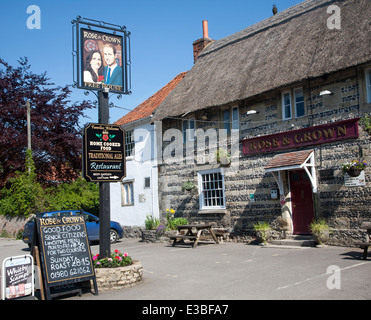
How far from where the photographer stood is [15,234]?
22578 millimetres

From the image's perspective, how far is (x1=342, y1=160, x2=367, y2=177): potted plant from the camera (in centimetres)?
1087

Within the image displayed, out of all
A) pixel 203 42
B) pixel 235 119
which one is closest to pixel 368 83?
pixel 235 119

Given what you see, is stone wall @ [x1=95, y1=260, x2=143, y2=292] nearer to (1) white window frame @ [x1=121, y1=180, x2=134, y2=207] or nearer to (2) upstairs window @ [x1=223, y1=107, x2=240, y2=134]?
(2) upstairs window @ [x1=223, y1=107, x2=240, y2=134]

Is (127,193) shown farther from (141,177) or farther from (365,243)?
(365,243)

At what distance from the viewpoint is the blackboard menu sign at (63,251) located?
7.14 metres

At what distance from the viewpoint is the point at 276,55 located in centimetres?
1395

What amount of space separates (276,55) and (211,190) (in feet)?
18.5

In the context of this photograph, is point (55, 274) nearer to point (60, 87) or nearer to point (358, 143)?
point (358, 143)

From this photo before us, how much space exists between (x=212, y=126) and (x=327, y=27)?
5363mm

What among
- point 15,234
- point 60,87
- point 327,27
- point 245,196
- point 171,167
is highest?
point 60,87

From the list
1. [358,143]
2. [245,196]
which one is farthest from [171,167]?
[358,143]

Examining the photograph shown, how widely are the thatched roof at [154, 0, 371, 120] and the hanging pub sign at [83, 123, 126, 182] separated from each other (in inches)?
248

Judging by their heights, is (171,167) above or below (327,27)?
below

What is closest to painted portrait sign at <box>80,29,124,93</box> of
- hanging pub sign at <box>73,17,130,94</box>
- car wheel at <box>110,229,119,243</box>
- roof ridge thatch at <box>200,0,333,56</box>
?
hanging pub sign at <box>73,17,130,94</box>
